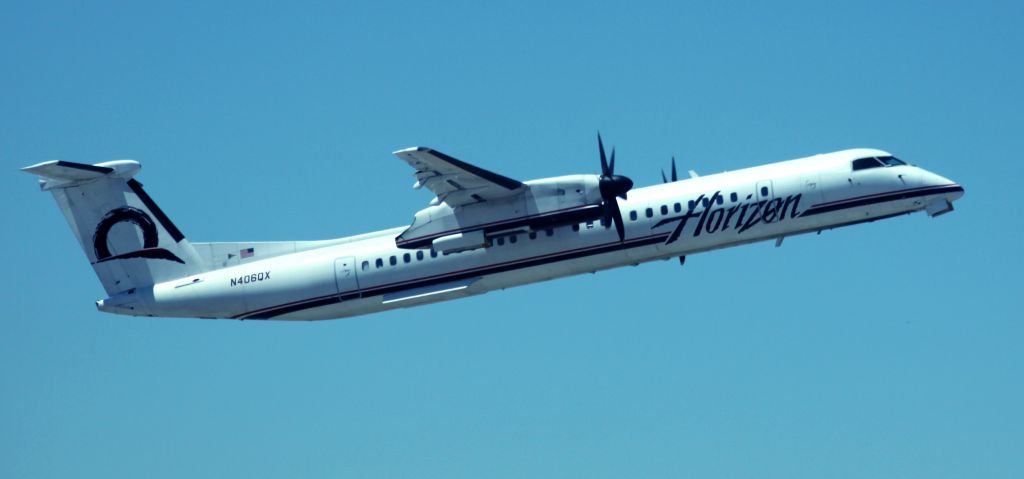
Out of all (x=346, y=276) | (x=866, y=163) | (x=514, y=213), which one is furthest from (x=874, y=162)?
(x=346, y=276)

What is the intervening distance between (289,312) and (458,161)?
8289mm

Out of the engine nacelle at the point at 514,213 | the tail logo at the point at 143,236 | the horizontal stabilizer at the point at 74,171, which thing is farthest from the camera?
the tail logo at the point at 143,236

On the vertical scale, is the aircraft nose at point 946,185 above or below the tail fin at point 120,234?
below

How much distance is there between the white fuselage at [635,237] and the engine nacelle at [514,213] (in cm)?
60

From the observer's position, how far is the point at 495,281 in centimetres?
4034

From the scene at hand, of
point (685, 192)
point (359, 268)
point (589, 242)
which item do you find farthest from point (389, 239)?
point (685, 192)

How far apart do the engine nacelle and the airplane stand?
0.10 feet

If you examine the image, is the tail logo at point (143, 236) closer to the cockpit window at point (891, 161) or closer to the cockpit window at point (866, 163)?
the cockpit window at point (866, 163)

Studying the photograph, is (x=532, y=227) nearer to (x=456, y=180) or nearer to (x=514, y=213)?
(x=514, y=213)

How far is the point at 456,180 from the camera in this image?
127 ft

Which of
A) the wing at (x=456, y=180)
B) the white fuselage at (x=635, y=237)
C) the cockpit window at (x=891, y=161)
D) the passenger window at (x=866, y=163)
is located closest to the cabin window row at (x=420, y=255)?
the white fuselage at (x=635, y=237)

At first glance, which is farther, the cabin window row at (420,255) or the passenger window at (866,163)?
the cabin window row at (420,255)

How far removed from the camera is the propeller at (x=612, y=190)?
3822cm

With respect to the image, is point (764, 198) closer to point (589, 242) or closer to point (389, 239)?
point (589, 242)
